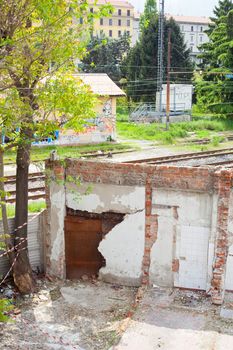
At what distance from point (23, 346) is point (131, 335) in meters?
2.07

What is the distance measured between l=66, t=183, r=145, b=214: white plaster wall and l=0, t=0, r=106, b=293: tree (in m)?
1.20

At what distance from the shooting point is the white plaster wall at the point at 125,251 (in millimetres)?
10750

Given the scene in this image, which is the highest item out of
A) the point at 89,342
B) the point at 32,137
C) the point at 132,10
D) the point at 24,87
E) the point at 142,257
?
the point at 132,10

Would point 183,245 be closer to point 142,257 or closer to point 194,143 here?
point 142,257

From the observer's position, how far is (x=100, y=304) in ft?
34.0

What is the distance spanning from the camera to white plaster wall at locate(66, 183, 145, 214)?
1062 cm

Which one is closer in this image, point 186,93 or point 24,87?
point 24,87

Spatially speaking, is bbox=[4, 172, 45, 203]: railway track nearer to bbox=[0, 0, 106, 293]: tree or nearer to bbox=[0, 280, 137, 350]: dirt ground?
bbox=[0, 0, 106, 293]: tree

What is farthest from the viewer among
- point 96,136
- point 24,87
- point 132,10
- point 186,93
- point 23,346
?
point 132,10

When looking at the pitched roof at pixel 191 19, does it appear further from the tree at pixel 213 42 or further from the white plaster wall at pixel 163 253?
the white plaster wall at pixel 163 253

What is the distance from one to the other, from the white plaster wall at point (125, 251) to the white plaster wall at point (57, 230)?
102 cm

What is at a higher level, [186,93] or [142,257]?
[186,93]

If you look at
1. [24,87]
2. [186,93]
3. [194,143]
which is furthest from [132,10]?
[24,87]

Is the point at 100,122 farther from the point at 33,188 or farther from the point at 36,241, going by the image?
the point at 36,241
